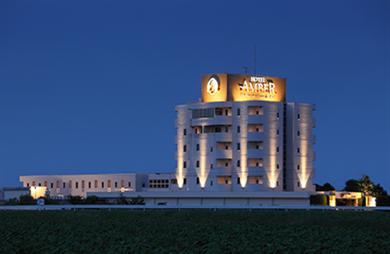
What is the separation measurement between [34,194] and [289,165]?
38.8 meters

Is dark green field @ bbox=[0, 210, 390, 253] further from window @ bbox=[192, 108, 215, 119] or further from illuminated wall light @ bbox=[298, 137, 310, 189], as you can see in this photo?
window @ bbox=[192, 108, 215, 119]

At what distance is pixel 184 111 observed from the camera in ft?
405

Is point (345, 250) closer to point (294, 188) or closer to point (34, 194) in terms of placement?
point (294, 188)

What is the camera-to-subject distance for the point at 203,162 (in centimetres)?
11906

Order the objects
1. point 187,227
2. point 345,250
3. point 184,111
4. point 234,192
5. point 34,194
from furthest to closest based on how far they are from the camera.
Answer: point 34,194 → point 184,111 → point 234,192 → point 187,227 → point 345,250

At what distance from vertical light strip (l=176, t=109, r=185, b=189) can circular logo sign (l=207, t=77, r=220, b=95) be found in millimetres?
4692

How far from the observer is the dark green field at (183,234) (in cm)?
4731

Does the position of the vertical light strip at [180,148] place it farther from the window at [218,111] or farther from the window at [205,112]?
the window at [218,111]

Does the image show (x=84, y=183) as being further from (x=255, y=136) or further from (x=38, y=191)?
(x=255, y=136)

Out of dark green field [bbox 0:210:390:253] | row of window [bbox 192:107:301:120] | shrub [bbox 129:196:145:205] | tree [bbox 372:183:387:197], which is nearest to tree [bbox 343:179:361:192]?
tree [bbox 372:183:387:197]

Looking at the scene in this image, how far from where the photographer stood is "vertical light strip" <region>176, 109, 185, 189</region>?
122 meters

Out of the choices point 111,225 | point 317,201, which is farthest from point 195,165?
point 111,225

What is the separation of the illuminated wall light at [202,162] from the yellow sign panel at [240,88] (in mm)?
5572

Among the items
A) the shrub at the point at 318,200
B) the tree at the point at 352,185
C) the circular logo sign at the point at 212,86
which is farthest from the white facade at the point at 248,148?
the tree at the point at 352,185
